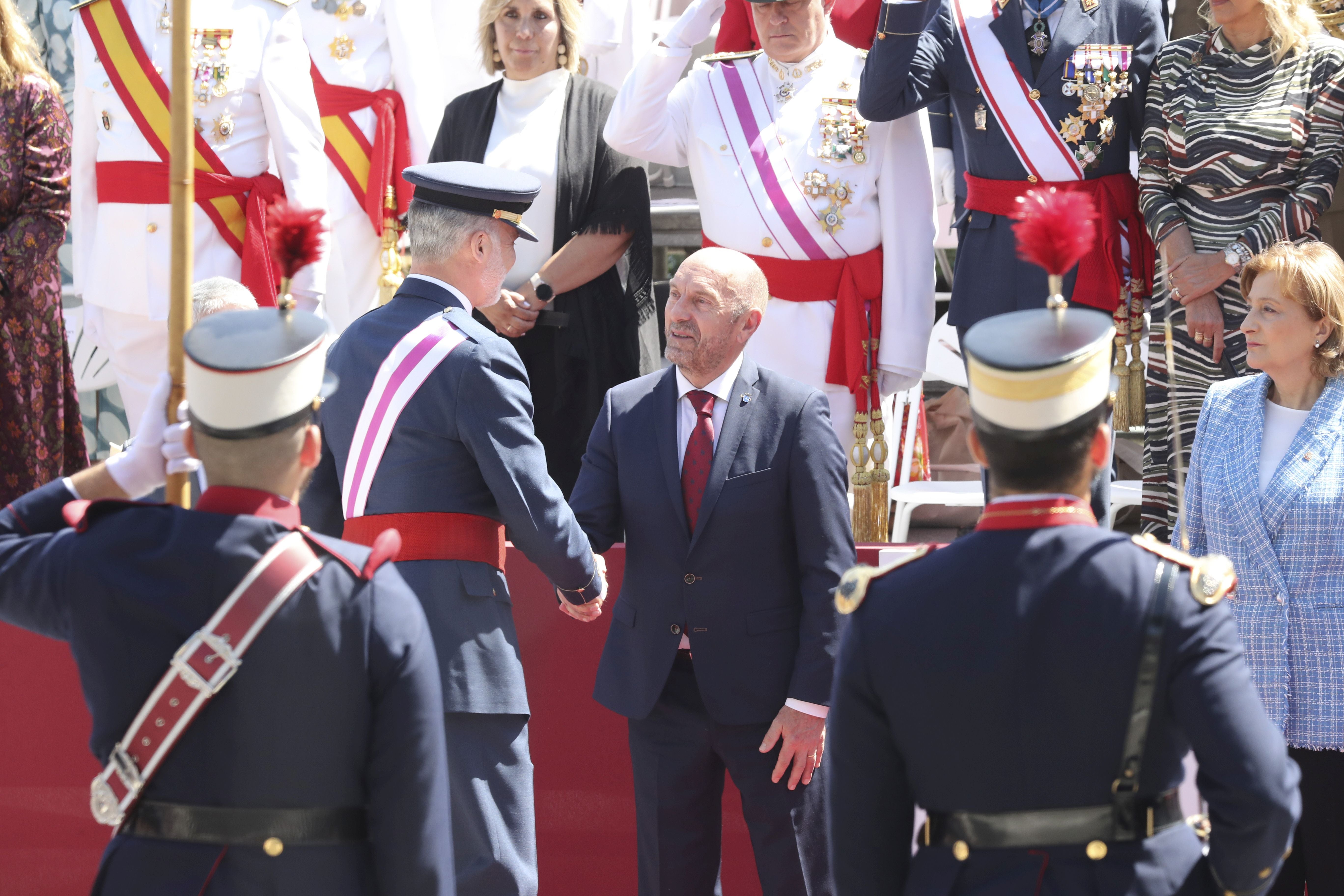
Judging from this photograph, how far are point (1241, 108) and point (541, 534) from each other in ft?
7.15

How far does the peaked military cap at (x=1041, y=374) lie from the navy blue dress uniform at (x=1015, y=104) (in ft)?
6.30

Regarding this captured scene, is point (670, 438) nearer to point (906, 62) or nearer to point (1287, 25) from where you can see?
point (906, 62)

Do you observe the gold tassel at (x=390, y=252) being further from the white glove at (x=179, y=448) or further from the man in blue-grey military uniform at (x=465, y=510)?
the white glove at (x=179, y=448)

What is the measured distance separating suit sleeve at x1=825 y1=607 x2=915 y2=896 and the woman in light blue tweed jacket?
1.17 meters

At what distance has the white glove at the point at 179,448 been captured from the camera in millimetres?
2051

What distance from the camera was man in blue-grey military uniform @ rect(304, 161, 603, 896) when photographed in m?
2.95

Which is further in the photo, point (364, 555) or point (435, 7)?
point (435, 7)

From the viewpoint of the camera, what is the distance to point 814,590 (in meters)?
3.04

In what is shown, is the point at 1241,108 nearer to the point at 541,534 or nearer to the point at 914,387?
the point at 914,387

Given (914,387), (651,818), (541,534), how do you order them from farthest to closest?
(914,387) < (651,818) < (541,534)

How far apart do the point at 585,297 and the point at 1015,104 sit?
1359mm

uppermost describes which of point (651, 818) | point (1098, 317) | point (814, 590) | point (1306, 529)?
point (1098, 317)

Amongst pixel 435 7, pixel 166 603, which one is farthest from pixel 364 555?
pixel 435 7

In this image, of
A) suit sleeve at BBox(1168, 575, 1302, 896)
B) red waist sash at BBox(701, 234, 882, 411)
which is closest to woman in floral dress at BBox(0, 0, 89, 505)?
red waist sash at BBox(701, 234, 882, 411)
